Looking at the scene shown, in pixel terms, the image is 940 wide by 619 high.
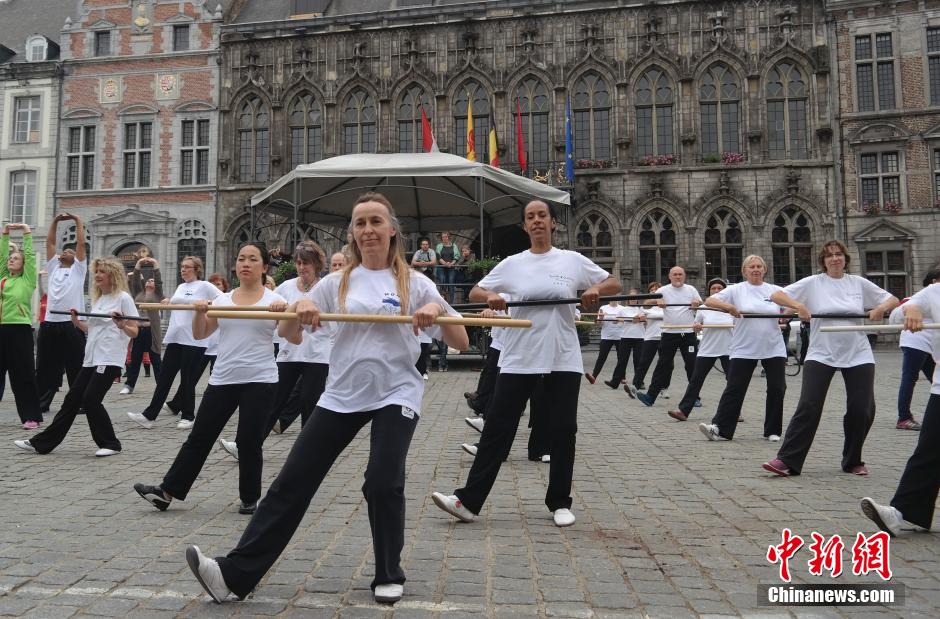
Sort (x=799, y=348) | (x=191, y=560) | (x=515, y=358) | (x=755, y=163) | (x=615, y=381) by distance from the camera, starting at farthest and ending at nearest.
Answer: (x=755, y=163) < (x=799, y=348) < (x=615, y=381) < (x=515, y=358) < (x=191, y=560)

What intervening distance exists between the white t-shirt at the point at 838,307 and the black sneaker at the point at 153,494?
209 inches

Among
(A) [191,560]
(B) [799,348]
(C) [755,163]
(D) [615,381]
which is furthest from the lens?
(C) [755,163]

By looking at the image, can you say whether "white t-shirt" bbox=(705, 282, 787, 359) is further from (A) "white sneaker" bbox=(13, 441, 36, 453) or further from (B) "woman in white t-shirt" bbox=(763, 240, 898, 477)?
(A) "white sneaker" bbox=(13, 441, 36, 453)

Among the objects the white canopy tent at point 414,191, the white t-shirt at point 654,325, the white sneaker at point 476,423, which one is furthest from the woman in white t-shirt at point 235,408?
the white canopy tent at point 414,191

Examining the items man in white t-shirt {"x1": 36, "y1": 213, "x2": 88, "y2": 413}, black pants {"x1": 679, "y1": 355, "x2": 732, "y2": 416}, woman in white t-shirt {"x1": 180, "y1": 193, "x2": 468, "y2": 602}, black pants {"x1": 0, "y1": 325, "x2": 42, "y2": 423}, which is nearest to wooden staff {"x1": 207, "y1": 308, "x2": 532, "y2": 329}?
woman in white t-shirt {"x1": 180, "y1": 193, "x2": 468, "y2": 602}

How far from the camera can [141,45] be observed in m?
30.9

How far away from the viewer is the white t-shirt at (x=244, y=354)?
495 centimetres

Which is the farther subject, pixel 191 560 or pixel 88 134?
pixel 88 134

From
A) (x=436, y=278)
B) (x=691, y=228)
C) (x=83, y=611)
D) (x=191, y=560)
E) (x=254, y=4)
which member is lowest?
(x=83, y=611)

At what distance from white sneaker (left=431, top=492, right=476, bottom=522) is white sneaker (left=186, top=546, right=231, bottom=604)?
159 centimetres

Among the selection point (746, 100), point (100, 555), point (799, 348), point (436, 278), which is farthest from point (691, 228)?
point (100, 555)

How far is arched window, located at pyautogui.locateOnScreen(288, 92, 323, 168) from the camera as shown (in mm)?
29750

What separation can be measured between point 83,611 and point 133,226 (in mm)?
30537

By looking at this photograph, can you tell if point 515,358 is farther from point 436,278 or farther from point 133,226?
point 133,226
